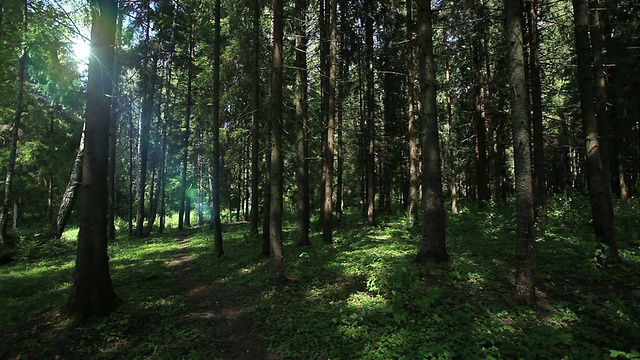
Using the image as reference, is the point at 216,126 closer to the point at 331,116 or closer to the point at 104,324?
the point at 331,116

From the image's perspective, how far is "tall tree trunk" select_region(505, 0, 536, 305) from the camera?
5.59 m

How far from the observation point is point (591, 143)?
27.9 ft

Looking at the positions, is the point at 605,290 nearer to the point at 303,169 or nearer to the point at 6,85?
the point at 303,169

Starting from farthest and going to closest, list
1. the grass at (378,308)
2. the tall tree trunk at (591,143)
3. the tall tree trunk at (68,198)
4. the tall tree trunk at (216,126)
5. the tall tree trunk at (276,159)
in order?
the tall tree trunk at (68,198)
the tall tree trunk at (216,126)
the tall tree trunk at (276,159)
the tall tree trunk at (591,143)
the grass at (378,308)

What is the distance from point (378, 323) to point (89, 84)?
7852mm

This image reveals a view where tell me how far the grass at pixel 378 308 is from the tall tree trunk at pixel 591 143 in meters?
0.80

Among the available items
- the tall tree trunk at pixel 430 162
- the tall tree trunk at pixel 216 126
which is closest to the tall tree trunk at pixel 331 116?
the tall tree trunk at pixel 216 126

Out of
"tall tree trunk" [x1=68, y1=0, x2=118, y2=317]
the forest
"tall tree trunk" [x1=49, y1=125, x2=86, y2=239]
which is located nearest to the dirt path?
the forest

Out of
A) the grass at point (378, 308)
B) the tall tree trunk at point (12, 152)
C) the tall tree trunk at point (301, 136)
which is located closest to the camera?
the grass at point (378, 308)

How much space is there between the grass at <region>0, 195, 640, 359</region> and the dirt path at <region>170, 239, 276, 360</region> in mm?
174

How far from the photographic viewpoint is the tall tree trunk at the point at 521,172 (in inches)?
220

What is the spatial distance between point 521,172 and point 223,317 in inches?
267

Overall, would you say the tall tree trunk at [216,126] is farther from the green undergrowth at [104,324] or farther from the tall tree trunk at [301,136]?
the tall tree trunk at [301,136]

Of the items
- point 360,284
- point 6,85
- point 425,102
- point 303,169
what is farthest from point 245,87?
point 360,284
